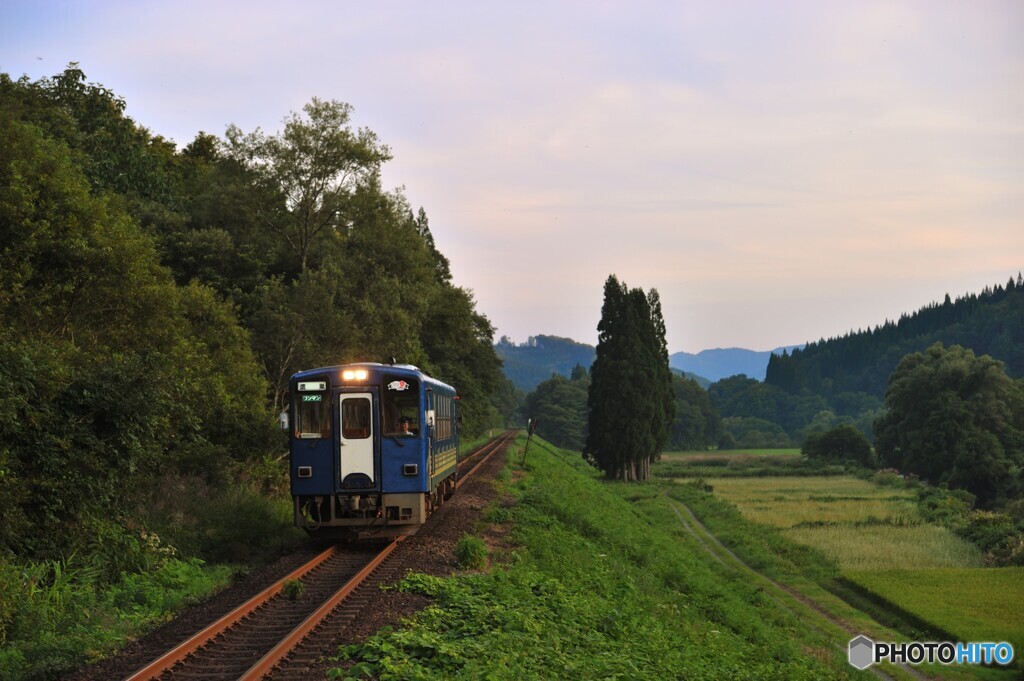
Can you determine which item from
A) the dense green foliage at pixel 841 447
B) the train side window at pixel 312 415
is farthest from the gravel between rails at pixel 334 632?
the dense green foliage at pixel 841 447

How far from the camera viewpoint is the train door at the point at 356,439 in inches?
714

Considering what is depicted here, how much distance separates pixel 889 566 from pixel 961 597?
630 centimetres

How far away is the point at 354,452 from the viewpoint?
59.7ft

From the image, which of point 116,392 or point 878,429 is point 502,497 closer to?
point 116,392

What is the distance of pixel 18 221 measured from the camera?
→ 727 inches

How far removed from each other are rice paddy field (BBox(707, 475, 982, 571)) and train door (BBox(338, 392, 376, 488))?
26.5 meters

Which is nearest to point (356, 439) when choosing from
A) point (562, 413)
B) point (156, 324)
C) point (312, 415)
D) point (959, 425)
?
point (312, 415)

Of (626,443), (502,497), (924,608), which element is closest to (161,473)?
(502,497)

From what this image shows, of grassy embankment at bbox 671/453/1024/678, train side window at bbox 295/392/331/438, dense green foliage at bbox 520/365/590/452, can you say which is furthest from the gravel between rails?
dense green foliage at bbox 520/365/590/452

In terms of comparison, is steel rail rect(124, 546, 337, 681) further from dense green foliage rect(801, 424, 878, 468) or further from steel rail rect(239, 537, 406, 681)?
dense green foliage rect(801, 424, 878, 468)

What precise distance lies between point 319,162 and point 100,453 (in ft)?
86.3

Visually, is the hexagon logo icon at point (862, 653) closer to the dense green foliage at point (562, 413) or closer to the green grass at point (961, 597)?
the green grass at point (961, 597)

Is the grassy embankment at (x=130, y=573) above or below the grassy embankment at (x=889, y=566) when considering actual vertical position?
above

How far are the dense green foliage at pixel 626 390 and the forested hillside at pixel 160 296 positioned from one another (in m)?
15.7
